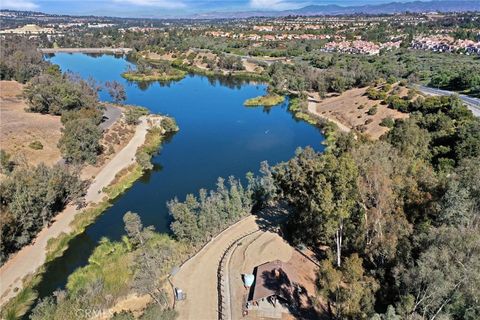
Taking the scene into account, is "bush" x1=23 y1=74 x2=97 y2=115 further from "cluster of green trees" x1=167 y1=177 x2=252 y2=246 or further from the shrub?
"cluster of green trees" x1=167 y1=177 x2=252 y2=246

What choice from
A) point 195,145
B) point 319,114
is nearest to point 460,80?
point 319,114

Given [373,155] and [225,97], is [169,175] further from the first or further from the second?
[225,97]

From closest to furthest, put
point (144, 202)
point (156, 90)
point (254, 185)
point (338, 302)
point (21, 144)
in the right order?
1. point (338, 302)
2. point (254, 185)
3. point (144, 202)
4. point (21, 144)
5. point (156, 90)

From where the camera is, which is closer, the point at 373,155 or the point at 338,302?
the point at 338,302

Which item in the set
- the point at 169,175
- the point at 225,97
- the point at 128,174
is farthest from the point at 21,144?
the point at 225,97

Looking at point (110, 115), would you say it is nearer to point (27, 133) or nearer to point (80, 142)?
point (27, 133)

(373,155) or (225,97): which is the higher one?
(373,155)

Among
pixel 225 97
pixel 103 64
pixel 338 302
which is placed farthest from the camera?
pixel 103 64
